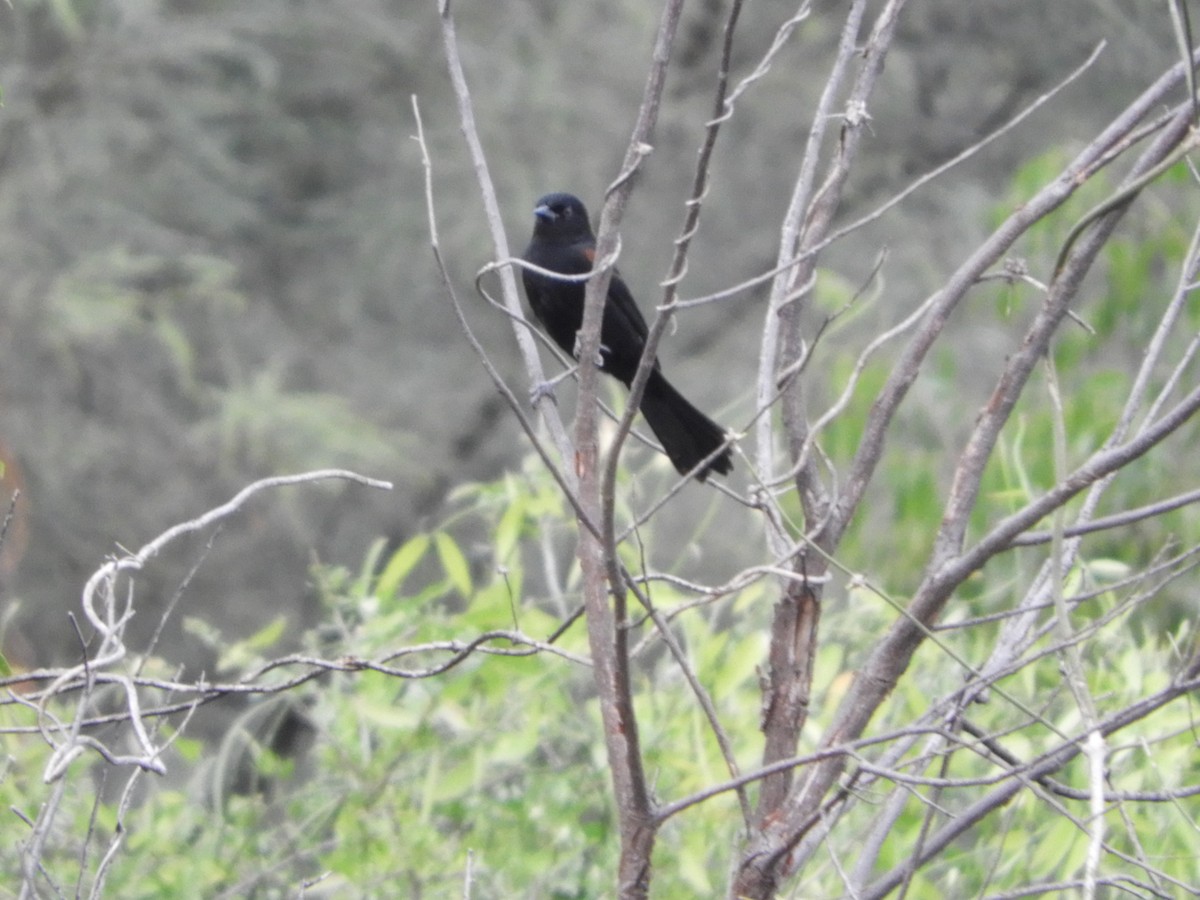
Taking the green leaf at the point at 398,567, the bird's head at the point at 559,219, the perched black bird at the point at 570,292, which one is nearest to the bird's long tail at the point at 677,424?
the perched black bird at the point at 570,292

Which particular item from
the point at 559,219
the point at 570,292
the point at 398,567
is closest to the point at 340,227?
the point at 559,219

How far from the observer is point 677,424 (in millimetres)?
3760

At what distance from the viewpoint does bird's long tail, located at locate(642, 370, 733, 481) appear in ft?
12.0

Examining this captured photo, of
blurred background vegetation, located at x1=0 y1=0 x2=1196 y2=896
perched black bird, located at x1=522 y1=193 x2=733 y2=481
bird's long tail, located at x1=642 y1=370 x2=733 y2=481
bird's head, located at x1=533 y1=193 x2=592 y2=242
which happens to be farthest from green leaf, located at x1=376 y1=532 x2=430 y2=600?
blurred background vegetation, located at x1=0 y1=0 x2=1196 y2=896

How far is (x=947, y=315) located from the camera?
6.62 feet

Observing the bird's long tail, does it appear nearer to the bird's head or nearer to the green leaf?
the green leaf

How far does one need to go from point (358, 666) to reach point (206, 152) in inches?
390

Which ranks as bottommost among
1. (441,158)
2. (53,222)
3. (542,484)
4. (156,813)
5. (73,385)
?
(156,813)

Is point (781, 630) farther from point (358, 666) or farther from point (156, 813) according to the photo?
point (156, 813)

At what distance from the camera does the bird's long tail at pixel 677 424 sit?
3.67m

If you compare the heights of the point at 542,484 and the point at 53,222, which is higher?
the point at 53,222

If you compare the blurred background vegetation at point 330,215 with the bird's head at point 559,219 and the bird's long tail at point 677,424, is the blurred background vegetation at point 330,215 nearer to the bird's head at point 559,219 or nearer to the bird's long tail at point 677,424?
the bird's head at point 559,219

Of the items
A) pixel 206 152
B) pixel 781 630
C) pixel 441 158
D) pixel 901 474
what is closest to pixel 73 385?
pixel 206 152

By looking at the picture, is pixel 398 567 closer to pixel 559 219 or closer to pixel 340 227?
pixel 559 219
